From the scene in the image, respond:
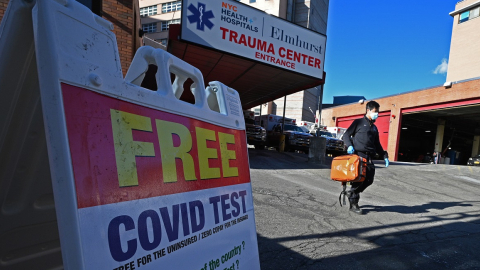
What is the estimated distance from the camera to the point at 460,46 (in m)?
42.7

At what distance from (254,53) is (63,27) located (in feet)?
31.9

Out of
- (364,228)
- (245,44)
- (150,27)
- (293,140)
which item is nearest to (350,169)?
(364,228)

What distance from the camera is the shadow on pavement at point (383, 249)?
3.01m

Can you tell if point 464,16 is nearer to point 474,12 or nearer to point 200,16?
point 474,12

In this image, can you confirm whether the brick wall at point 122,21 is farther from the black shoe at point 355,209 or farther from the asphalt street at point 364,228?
the black shoe at point 355,209

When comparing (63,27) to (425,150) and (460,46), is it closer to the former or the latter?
(425,150)

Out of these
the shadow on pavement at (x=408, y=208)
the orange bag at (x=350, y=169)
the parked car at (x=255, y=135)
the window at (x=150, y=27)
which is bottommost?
the shadow on pavement at (x=408, y=208)

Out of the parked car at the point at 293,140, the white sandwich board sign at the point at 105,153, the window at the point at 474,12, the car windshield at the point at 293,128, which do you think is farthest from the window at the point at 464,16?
the white sandwich board sign at the point at 105,153

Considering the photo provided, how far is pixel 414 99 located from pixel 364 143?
72.7 feet

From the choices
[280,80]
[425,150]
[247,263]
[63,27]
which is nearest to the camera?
[63,27]

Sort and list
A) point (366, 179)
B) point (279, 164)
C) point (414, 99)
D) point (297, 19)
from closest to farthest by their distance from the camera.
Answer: point (366, 179) < point (279, 164) < point (414, 99) < point (297, 19)

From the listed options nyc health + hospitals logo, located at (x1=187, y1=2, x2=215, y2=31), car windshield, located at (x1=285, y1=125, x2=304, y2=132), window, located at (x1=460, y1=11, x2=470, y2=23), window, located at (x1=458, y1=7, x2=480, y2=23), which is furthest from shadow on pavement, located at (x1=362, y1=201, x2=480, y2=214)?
window, located at (x1=460, y1=11, x2=470, y2=23)

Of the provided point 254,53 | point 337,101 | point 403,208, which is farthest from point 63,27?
point 337,101

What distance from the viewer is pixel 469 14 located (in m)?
40.8
